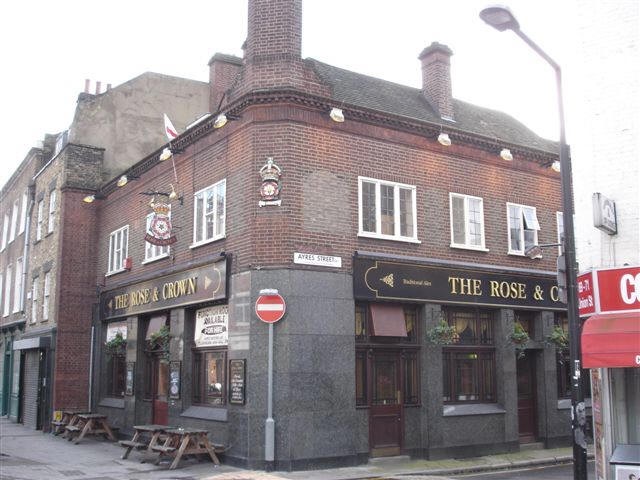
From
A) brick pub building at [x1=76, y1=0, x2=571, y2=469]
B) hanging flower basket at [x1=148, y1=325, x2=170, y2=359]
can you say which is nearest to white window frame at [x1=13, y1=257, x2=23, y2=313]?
brick pub building at [x1=76, y1=0, x2=571, y2=469]

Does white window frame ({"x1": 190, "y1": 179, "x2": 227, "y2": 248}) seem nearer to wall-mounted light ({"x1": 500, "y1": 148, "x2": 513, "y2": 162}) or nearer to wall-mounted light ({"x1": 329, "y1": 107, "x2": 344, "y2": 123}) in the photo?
wall-mounted light ({"x1": 329, "y1": 107, "x2": 344, "y2": 123})

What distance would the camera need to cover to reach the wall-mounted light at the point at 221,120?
16.4 m

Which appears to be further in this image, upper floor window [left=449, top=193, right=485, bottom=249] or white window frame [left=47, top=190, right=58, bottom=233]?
white window frame [left=47, top=190, right=58, bottom=233]

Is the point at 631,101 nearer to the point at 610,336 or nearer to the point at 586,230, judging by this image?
the point at 586,230

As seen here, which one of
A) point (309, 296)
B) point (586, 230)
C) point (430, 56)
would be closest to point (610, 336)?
point (586, 230)

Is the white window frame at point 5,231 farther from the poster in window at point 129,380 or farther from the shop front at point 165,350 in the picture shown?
the poster in window at point 129,380

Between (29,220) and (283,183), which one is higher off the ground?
(29,220)

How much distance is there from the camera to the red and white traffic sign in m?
14.7

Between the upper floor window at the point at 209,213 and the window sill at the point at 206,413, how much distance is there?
390 centimetres

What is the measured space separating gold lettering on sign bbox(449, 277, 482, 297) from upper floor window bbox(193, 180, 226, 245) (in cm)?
566

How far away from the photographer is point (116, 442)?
20.3 meters

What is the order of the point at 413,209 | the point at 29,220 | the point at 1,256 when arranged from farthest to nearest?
the point at 1,256 < the point at 29,220 < the point at 413,209

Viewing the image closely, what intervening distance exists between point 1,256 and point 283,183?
→ 25777 millimetres

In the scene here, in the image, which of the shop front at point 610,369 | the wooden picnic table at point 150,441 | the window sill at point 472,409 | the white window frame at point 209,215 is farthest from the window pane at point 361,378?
the shop front at point 610,369
